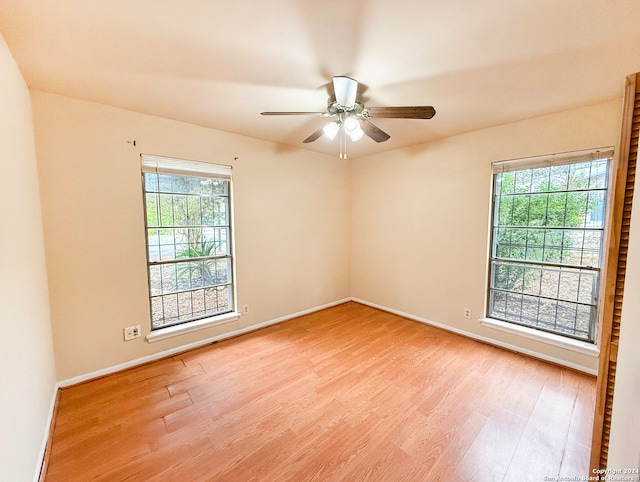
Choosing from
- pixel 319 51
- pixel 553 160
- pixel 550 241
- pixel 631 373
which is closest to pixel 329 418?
pixel 631 373

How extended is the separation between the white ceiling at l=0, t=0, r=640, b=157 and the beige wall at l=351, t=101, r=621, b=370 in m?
0.30

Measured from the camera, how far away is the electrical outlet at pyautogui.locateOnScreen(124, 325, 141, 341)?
2314 millimetres

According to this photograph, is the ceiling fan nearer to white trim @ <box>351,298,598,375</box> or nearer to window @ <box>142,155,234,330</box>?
window @ <box>142,155,234,330</box>

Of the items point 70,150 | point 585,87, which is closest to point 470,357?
point 585,87

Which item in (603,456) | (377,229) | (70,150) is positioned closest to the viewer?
(603,456)

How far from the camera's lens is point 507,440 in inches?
61.8

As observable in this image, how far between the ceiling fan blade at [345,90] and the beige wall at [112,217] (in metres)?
1.59

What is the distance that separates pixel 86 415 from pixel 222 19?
2.61 meters

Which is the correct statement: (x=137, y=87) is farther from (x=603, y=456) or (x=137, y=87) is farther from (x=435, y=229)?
(x=603, y=456)

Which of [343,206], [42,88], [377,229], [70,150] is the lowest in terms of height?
[377,229]

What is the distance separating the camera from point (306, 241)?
11.9ft

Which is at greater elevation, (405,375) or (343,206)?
(343,206)

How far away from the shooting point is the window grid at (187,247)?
8.16 ft

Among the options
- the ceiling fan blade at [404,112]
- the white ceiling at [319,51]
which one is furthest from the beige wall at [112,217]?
the ceiling fan blade at [404,112]
